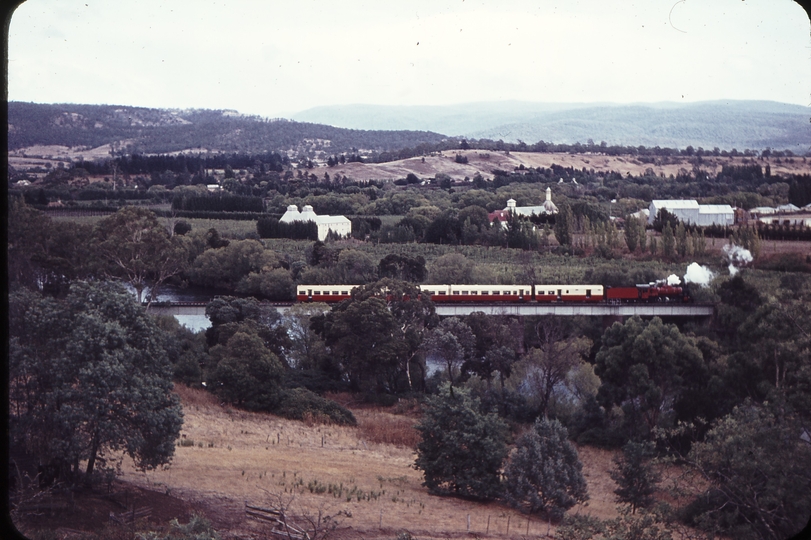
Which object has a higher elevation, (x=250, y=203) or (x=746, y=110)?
(x=746, y=110)

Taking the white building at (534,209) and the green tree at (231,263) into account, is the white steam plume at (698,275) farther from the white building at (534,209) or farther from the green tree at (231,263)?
the white building at (534,209)

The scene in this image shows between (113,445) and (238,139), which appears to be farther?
(238,139)

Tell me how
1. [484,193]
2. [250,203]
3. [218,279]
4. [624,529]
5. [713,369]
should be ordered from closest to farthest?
1. [624,529]
2. [713,369]
3. [218,279]
4. [250,203]
5. [484,193]

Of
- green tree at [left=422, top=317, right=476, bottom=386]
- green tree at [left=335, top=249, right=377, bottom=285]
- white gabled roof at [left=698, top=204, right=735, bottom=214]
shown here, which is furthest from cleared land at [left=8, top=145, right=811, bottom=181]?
green tree at [left=422, top=317, right=476, bottom=386]

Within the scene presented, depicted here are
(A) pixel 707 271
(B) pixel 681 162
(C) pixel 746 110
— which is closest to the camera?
(A) pixel 707 271

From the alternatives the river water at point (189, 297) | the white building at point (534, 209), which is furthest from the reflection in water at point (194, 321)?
the white building at point (534, 209)

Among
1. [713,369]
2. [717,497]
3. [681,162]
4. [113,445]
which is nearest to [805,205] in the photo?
[713,369]

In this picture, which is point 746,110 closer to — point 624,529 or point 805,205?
point 805,205
